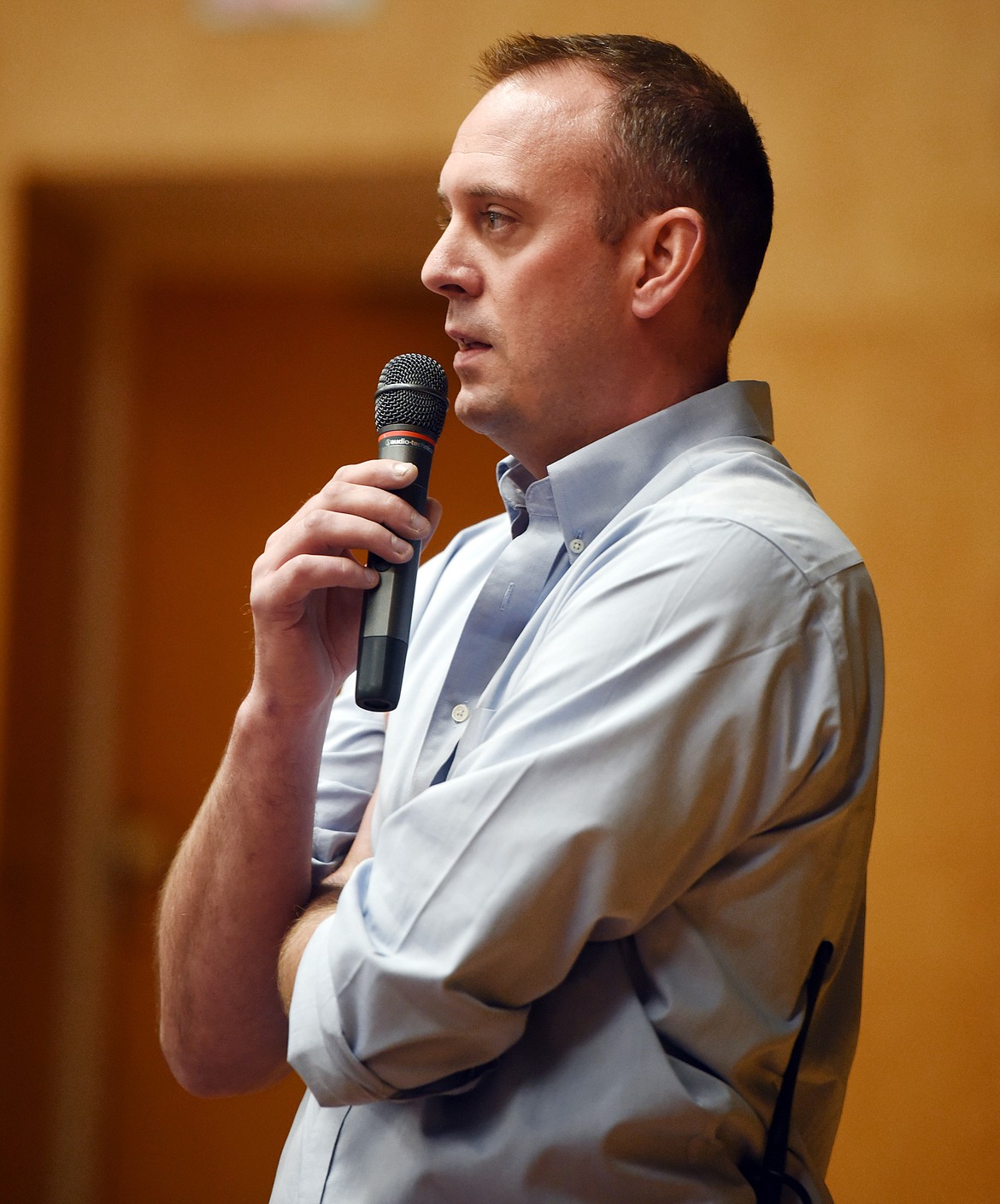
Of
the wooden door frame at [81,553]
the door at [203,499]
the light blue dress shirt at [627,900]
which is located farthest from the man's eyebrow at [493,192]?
the door at [203,499]

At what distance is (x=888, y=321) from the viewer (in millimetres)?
2383

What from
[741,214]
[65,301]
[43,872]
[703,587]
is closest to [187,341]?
[65,301]

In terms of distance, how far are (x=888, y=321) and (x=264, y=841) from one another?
5.66ft

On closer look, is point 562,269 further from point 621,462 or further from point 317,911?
point 317,911

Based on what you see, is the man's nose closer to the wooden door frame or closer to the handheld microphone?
the handheld microphone

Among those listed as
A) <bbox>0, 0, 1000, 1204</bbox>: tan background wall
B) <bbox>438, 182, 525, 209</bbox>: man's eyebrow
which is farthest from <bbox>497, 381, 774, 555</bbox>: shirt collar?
<bbox>0, 0, 1000, 1204</bbox>: tan background wall

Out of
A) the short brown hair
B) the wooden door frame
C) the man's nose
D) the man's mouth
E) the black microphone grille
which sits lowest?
the wooden door frame

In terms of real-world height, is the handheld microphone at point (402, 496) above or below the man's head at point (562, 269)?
below

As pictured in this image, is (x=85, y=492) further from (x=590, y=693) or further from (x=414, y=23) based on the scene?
(x=590, y=693)

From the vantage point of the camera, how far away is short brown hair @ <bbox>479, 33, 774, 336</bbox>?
122 cm

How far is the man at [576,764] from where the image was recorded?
2.94ft

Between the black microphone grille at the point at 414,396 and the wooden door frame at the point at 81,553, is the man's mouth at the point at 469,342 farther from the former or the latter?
the wooden door frame at the point at 81,553

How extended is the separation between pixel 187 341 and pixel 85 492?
48 cm

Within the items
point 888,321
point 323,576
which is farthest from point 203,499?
point 323,576
